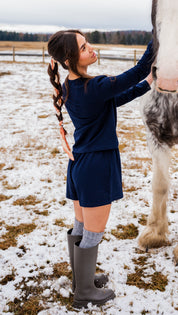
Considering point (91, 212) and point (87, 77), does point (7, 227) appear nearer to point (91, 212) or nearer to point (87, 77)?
point (91, 212)

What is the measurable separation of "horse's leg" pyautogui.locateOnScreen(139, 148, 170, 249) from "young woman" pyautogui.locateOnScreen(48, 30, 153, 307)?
2.33 ft

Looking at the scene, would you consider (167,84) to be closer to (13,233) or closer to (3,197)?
(13,233)

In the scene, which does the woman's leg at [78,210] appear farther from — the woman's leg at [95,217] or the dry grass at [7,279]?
the dry grass at [7,279]

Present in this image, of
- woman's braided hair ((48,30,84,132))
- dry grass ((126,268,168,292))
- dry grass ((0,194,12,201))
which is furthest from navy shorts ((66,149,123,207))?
dry grass ((0,194,12,201))

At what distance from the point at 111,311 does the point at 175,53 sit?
5.51ft

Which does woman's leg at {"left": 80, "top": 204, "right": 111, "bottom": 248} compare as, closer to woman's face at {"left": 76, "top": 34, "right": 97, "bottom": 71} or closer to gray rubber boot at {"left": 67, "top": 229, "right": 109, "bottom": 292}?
gray rubber boot at {"left": 67, "top": 229, "right": 109, "bottom": 292}

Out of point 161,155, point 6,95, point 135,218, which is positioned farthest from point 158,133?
point 6,95

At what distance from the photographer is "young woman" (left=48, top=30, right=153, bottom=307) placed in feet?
4.65

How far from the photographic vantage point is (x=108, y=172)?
1600mm

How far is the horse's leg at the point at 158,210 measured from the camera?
7.43ft

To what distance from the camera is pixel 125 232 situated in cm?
264

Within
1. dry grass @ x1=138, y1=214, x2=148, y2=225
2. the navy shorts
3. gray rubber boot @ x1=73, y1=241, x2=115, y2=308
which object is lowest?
dry grass @ x1=138, y1=214, x2=148, y2=225

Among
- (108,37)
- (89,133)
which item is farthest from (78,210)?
(108,37)

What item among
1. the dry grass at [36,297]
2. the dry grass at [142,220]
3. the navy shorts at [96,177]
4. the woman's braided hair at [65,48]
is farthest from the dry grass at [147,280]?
the woman's braided hair at [65,48]
